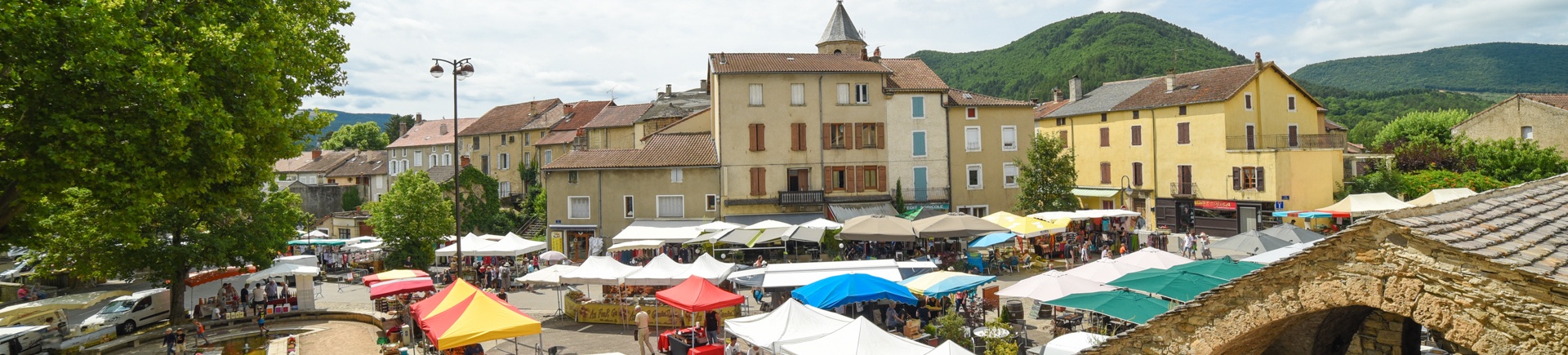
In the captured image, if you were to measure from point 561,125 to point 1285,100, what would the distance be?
42911 millimetres

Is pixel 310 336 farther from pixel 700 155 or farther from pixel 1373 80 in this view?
pixel 1373 80

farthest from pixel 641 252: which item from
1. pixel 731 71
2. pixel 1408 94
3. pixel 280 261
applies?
Answer: pixel 1408 94

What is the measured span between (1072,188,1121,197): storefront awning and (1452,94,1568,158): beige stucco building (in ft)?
58.1

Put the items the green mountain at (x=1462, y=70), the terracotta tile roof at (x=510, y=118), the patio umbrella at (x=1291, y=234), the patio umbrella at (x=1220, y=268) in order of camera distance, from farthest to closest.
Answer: the green mountain at (x=1462, y=70)
the terracotta tile roof at (x=510, y=118)
the patio umbrella at (x=1291, y=234)
the patio umbrella at (x=1220, y=268)

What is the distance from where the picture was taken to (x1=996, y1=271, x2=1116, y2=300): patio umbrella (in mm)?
15945

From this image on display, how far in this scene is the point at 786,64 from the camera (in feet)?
117

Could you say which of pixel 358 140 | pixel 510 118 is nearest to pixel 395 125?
pixel 358 140

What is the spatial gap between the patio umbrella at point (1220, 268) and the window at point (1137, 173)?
27.7 m

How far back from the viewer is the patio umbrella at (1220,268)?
A: 16.2 metres

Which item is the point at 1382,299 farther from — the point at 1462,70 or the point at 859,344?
the point at 1462,70

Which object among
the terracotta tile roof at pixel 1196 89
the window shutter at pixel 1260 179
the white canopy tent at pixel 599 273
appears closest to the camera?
the white canopy tent at pixel 599 273

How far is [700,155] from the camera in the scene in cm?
3531

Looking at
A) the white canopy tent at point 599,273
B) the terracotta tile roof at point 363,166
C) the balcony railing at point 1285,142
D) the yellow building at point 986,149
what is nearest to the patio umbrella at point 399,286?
the white canopy tent at point 599,273

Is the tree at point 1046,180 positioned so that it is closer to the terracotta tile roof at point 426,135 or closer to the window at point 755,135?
the window at point 755,135
